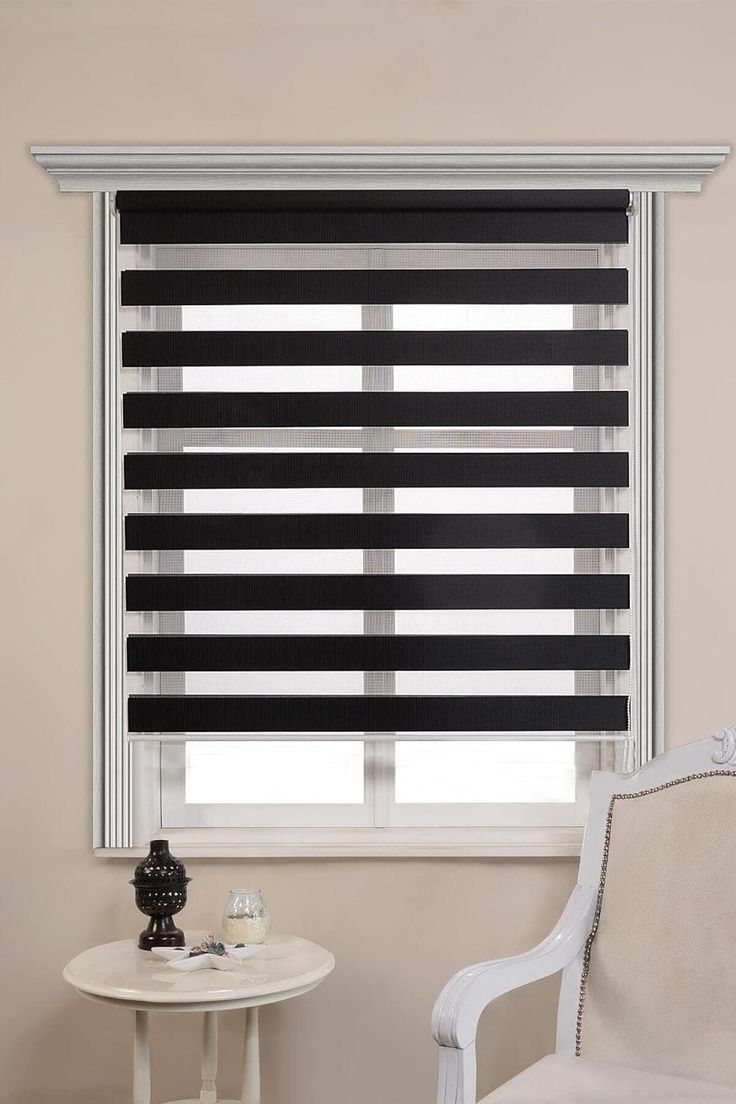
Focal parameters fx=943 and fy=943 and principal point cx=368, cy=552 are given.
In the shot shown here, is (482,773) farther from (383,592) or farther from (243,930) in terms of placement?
(243,930)

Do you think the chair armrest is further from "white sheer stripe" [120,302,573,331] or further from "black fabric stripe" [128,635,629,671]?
"white sheer stripe" [120,302,573,331]

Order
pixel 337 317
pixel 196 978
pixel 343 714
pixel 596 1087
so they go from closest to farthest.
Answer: pixel 596 1087 → pixel 196 978 → pixel 343 714 → pixel 337 317

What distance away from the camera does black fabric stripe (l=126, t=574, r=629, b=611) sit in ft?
7.13

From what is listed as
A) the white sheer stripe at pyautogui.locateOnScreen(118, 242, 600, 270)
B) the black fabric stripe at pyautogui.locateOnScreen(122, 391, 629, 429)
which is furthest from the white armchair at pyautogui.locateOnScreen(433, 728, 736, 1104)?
the white sheer stripe at pyautogui.locateOnScreen(118, 242, 600, 270)

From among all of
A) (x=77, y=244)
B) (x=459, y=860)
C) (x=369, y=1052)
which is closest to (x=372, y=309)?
(x=77, y=244)

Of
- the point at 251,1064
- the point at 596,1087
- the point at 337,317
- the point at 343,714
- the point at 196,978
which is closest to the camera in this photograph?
the point at 596,1087

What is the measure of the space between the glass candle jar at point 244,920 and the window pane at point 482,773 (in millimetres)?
467

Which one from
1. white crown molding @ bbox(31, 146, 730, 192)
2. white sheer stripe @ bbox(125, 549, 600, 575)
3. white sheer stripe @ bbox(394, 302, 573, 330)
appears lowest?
white sheer stripe @ bbox(125, 549, 600, 575)

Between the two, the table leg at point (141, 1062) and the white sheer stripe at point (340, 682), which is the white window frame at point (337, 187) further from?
the table leg at point (141, 1062)

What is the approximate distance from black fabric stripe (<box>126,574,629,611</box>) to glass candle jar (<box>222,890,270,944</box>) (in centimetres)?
63

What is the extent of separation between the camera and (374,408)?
2.19 meters

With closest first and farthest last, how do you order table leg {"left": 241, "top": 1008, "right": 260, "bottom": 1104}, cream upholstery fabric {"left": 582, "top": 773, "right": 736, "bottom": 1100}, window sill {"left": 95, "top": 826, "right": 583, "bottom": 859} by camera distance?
1. cream upholstery fabric {"left": 582, "top": 773, "right": 736, "bottom": 1100}
2. table leg {"left": 241, "top": 1008, "right": 260, "bottom": 1104}
3. window sill {"left": 95, "top": 826, "right": 583, "bottom": 859}

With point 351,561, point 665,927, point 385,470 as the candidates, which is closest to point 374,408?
point 385,470

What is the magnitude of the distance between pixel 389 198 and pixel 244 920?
1619 millimetres
